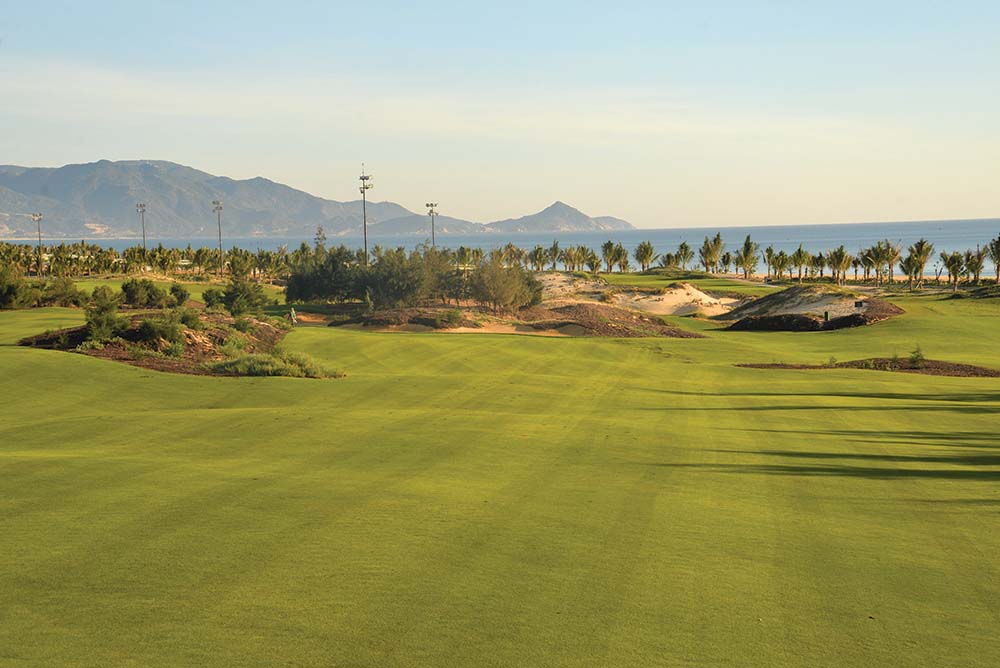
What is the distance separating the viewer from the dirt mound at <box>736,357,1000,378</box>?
35.9 meters

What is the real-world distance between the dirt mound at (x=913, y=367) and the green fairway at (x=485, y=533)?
13791mm

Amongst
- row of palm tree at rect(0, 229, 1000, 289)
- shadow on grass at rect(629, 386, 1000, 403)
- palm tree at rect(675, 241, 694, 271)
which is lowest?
shadow on grass at rect(629, 386, 1000, 403)

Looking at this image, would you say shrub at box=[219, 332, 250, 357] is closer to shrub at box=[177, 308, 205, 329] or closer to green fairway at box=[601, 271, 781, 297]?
shrub at box=[177, 308, 205, 329]

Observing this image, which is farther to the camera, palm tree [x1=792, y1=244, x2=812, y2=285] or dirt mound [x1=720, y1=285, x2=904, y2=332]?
palm tree [x1=792, y1=244, x2=812, y2=285]

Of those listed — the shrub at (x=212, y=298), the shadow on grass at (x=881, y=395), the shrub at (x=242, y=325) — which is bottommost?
the shadow on grass at (x=881, y=395)

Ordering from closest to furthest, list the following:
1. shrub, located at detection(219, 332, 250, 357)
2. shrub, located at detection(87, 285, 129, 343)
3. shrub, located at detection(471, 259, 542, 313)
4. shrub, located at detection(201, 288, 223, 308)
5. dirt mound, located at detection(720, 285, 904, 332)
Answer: shrub, located at detection(87, 285, 129, 343) → shrub, located at detection(219, 332, 250, 357) → shrub, located at detection(201, 288, 223, 308) → dirt mound, located at detection(720, 285, 904, 332) → shrub, located at detection(471, 259, 542, 313)

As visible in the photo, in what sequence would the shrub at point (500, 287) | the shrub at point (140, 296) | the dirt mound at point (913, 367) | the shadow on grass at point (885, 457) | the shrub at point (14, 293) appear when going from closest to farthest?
the shadow on grass at point (885, 457)
the dirt mound at point (913, 367)
the shrub at point (14, 293)
the shrub at point (140, 296)
the shrub at point (500, 287)

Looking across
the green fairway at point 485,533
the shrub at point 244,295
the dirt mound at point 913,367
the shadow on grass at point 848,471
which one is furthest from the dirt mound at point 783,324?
the shadow on grass at point 848,471

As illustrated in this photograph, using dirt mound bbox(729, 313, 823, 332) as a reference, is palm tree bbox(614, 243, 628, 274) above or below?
above

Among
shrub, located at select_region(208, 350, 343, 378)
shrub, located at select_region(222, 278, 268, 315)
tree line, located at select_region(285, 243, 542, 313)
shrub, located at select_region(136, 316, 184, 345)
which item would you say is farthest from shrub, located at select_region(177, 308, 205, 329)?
tree line, located at select_region(285, 243, 542, 313)

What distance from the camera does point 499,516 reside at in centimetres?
1128

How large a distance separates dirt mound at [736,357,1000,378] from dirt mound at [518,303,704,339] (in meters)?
16.9

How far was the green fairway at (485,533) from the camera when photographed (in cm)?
734

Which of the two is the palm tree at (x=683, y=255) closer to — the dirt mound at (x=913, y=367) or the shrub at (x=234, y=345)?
the dirt mound at (x=913, y=367)
